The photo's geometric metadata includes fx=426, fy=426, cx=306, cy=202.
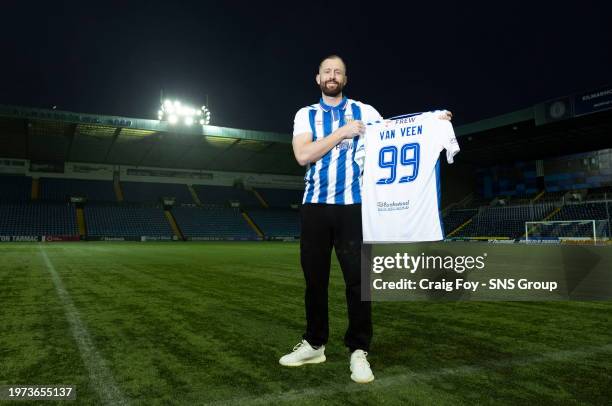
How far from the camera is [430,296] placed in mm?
5516

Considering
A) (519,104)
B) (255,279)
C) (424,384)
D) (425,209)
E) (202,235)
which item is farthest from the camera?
(519,104)

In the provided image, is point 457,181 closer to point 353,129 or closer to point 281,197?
point 281,197

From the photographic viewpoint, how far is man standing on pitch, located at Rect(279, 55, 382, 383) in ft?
8.54

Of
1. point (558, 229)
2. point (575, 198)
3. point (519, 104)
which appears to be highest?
point (519, 104)

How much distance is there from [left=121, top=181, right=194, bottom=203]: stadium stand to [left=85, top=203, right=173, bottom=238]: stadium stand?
5.23ft

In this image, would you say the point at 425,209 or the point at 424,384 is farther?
the point at 425,209

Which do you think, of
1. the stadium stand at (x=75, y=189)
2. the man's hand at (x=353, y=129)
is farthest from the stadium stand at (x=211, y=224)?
the man's hand at (x=353, y=129)

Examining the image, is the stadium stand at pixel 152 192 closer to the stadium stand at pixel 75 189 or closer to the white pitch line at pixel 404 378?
the stadium stand at pixel 75 189

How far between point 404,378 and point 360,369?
0.25 m

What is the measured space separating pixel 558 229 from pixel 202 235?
86.9 feet

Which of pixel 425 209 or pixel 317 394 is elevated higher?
pixel 425 209

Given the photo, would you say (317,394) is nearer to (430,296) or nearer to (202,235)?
(430,296)

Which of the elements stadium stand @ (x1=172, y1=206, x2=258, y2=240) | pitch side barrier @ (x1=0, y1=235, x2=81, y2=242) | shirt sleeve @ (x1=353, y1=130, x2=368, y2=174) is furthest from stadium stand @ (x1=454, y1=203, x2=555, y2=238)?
pitch side barrier @ (x1=0, y1=235, x2=81, y2=242)

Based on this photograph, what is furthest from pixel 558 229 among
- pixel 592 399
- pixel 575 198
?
pixel 592 399
